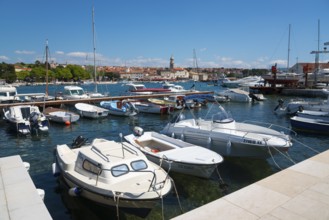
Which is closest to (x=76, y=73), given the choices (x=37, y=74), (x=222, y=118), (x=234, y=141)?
(x=37, y=74)

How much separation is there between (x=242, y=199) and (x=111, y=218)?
4.28 metres

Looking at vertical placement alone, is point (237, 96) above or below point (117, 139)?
above

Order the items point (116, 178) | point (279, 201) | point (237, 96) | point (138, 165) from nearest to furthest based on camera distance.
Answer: point (279, 201), point (116, 178), point (138, 165), point (237, 96)

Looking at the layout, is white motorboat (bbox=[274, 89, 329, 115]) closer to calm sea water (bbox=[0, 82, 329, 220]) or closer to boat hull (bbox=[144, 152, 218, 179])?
calm sea water (bbox=[0, 82, 329, 220])

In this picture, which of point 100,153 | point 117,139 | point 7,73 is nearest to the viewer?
point 100,153

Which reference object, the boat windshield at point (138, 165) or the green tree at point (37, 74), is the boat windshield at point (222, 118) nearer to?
the boat windshield at point (138, 165)

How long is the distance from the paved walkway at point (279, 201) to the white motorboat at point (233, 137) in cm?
441

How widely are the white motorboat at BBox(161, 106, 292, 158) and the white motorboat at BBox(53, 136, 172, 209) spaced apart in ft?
16.7

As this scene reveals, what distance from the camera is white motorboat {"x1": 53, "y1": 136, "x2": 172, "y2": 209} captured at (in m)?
7.14

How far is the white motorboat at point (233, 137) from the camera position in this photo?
38.7 feet

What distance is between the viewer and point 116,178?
774cm

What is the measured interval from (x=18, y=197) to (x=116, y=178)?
259 cm

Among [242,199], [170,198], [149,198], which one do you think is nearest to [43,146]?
[170,198]

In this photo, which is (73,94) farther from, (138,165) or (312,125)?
(138,165)
